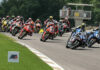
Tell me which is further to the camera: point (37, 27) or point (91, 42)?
point (37, 27)

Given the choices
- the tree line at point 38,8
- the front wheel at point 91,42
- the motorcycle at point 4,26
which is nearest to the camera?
the front wheel at point 91,42

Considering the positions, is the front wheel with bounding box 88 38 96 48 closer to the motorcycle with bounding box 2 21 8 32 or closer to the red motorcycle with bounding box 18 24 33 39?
the red motorcycle with bounding box 18 24 33 39

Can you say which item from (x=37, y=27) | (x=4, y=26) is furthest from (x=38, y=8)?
(x=37, y=27)

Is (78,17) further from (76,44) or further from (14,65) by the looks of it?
(14,65)

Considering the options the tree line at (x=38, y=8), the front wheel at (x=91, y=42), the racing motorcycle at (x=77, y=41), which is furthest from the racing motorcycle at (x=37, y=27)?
the tree line at (x=38, y=8)

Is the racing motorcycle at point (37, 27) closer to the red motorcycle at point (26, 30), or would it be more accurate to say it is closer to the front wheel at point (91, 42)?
the red motorcycle at point (26, 30)

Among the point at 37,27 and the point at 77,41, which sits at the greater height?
the point at 77,41

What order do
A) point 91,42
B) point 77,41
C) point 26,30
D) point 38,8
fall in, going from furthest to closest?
point 38,8 → point 26,30 → point 91,42 → point 77,41

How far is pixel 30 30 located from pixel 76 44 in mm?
8451

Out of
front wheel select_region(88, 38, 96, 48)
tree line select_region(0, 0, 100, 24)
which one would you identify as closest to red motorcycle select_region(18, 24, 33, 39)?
front wheel select_region(88, 38, 96, 48)

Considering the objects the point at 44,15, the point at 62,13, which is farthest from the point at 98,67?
the point at 44,15

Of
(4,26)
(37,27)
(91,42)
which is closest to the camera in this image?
(91,42)

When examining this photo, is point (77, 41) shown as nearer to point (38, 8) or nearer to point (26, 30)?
point (26, 30)

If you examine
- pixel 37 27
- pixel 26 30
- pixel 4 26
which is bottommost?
pixel 37 27
